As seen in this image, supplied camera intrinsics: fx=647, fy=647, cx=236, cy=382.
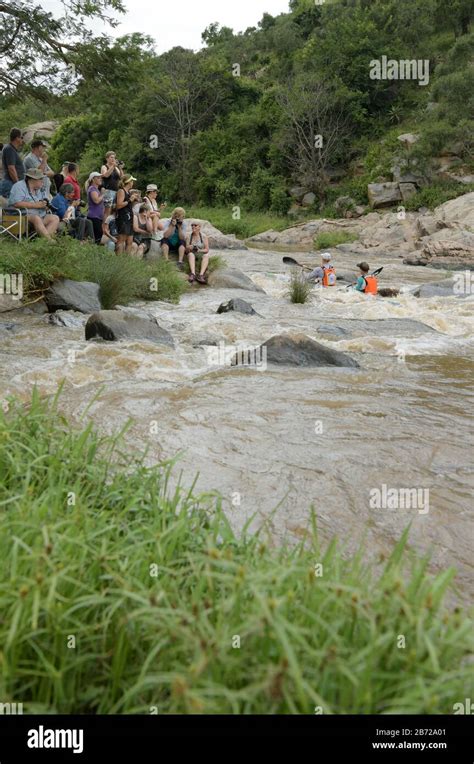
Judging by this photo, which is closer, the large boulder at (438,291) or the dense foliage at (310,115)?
the large boulder at (438,291)

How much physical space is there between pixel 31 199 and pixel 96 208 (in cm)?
226

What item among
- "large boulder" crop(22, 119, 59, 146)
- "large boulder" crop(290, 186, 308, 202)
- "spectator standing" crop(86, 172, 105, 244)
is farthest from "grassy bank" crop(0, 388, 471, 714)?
"large boulder" crop(22, 119, 59, 146)

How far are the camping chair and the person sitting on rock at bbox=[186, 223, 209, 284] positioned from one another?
15.5 feet

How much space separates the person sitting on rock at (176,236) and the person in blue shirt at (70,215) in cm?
229

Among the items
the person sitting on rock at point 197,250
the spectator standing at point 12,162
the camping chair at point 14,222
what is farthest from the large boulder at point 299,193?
the camping chair at point 14,222

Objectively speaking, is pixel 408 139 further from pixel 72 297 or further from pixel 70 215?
pixel 72 297

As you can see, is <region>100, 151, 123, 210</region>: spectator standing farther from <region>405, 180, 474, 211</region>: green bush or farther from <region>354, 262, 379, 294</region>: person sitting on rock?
<region>405, 180, 474, 211</region>: green bush

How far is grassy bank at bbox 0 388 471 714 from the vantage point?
1.56 metres

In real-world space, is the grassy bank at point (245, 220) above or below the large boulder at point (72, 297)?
above

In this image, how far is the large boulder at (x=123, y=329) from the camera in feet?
25.7

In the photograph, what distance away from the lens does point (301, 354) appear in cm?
738

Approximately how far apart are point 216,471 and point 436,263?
19.1m

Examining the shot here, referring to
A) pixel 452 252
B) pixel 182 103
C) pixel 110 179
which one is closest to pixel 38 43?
pixel 110 179

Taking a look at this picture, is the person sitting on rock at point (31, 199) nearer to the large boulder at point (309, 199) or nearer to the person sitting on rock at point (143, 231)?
the person sitting on rock at point (143, 231)
